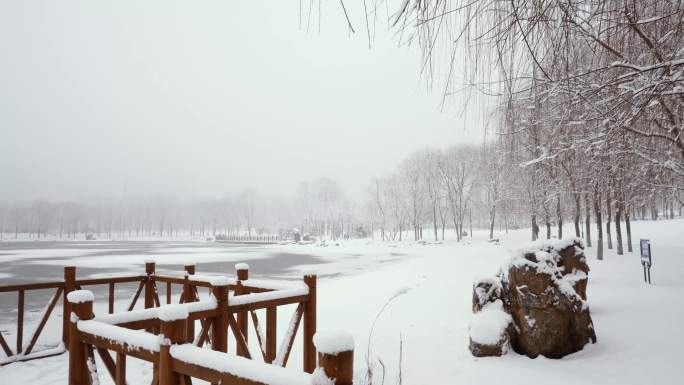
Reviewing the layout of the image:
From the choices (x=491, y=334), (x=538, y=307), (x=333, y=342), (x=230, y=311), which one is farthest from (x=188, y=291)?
(x=333, y=342)

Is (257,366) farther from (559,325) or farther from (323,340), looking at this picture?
(559,325)

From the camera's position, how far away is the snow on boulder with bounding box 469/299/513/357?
6.02 meters

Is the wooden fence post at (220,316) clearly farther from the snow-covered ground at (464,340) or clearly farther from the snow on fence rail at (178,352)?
the snow-covered ground at (464,340)

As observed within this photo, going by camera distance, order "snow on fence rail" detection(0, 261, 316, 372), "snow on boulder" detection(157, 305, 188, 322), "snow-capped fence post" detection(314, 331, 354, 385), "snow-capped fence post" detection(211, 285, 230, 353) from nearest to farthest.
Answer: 1. "snow-capped fence post" detection(314, 331, 354, 385)
2. "snow on boulder" detection(157, 305, 188, 322)
3. "snow on fence rail" detection(0, 261, 316, 372)
4. "snow-capped fence post" detection(211, 285, 230, 353)

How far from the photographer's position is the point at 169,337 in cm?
232

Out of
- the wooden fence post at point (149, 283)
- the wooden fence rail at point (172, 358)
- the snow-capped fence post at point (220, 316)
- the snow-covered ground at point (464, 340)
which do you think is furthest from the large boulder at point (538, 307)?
the wooden fence post at point (149, 283)

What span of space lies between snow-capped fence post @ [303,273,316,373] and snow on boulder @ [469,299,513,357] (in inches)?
98.3

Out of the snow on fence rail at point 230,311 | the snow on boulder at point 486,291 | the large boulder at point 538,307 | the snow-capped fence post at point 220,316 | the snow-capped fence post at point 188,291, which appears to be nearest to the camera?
the snow on fence rail at point 230,311

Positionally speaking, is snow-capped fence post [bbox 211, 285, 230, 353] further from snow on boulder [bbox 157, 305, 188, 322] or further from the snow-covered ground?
snow on boulder [bbox 157, 305, 188, 322]

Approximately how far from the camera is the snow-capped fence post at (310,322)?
5.32 m

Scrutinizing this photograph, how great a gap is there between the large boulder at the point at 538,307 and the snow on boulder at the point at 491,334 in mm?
44

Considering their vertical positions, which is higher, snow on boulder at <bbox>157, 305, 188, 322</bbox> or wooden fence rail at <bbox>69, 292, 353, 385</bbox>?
snow on boulder at <bbox>157, 305, 188, 322</bbox>

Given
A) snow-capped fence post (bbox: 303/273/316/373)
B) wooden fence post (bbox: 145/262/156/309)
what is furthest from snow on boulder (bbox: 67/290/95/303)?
wooden fence post (bbox: 145/262/156/309)

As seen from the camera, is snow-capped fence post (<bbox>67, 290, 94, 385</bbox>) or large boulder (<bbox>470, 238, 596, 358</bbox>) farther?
large boulder (<bbox>470, 238, 596, 358</bbox>)
